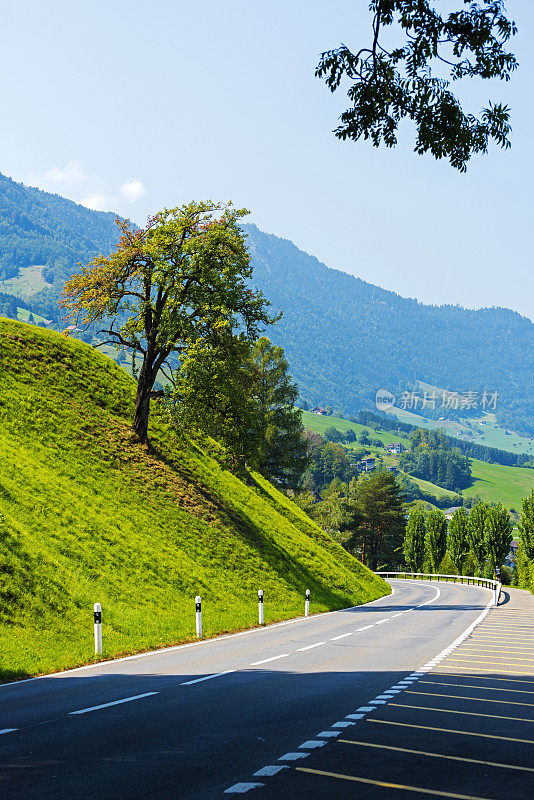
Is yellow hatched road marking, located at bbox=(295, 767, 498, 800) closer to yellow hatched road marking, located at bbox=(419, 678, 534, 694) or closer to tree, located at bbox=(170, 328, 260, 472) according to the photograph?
yellow hatched road marking, located at bbox=(419, 678, 534, 694)

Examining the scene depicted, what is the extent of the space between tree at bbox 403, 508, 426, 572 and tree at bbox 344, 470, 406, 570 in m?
1.40

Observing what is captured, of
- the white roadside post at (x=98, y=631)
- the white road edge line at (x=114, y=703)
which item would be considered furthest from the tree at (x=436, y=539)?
the white road edge line at (x=114, y=703)

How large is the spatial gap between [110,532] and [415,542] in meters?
87.5

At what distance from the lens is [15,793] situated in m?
6.02

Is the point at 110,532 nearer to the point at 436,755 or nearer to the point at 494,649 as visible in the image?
the point at 494,649

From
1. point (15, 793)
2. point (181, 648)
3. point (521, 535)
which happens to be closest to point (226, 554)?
point (181, 648)

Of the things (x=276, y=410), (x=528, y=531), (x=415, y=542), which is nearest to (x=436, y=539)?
(x=415, y=542)

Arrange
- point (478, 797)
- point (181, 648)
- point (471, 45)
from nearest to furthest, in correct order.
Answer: point (478, 797) → point (471, 45) → point (181, 648)

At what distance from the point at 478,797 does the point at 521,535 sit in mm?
83416

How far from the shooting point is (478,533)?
99875 mm

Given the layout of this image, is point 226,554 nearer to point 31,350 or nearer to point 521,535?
point 31,350

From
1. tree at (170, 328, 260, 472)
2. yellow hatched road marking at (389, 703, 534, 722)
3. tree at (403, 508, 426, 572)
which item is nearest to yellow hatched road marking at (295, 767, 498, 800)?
yellow hatched road marking at (389, 703, 534, 722)

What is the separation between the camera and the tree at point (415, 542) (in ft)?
A: 362

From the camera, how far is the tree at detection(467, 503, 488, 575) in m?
99.0
